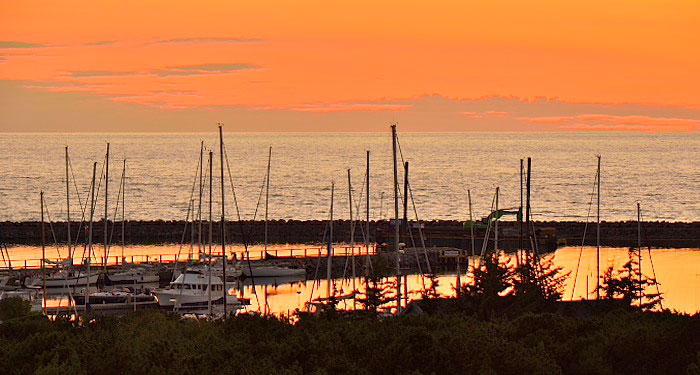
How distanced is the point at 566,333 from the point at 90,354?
13.2m

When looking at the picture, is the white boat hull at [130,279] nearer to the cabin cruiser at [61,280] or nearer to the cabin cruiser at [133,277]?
the cabin cruiser at [133,277]

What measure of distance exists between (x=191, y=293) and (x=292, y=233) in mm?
36108

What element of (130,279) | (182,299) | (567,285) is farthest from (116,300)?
(567,285)

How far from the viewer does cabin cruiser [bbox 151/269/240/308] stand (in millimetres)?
50750

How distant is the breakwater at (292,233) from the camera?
8456 centimetres

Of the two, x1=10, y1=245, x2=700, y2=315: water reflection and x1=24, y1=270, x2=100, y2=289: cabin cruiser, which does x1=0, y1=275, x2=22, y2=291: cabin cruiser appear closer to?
x1=24, y1=270, x2=100, y2=289: cabin cruiser

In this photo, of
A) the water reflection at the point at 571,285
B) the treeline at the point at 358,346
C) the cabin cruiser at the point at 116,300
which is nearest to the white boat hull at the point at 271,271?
the water reflection at the point at 571,285

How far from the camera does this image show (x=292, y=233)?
A: 8819 centimetres

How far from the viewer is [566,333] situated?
31.7 metres

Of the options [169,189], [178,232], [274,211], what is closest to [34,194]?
[169,189]

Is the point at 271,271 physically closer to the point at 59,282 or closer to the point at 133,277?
the point at 133,277

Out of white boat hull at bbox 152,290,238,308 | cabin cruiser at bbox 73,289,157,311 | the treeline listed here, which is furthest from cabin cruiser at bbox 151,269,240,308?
the treeline

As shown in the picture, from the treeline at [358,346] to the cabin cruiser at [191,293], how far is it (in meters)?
16.9

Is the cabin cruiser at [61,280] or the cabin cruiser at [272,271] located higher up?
the cabin cruiser at [61,280]
